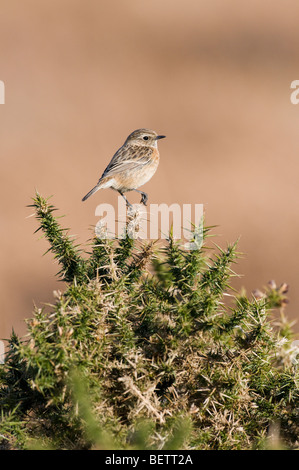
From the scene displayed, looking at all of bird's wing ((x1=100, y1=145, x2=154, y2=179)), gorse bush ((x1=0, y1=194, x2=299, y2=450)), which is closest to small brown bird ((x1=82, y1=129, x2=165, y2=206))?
bird's wing ((x1=100, y1=145, x2=154, y2=179))

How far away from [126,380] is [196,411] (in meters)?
0.33

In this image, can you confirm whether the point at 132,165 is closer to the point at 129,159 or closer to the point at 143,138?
the point at 129,159

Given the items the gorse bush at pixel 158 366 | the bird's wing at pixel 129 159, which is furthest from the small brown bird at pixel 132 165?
the gorse bush at pixel 158 366

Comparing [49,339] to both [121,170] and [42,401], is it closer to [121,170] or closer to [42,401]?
[42,401]

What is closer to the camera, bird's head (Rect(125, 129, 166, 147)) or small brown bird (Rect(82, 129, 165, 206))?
small brown bird (Rect(82, 129, 165, 206))

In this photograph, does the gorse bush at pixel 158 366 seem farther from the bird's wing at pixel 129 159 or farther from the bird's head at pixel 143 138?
the bird's head at pixel 143 138

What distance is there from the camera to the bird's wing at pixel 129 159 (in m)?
5.97

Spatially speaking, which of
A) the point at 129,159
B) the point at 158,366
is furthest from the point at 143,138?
the point at 158,366

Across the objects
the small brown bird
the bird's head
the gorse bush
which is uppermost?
the bird's head

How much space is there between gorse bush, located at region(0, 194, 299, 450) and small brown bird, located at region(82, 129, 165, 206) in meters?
→ 3.12

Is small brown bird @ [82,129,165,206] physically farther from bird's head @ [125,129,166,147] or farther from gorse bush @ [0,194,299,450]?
gorse bush @ [0,194,299,450]

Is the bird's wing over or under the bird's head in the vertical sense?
under

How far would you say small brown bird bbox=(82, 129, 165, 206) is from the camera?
5969 mm
